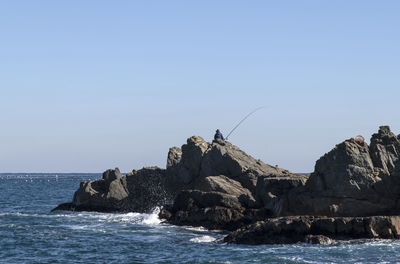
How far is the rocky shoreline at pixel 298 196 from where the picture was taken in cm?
3703

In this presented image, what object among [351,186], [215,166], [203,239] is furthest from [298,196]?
[215,166]

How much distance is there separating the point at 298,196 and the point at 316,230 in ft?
16.4

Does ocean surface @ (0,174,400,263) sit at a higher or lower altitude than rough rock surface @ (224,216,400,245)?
lower

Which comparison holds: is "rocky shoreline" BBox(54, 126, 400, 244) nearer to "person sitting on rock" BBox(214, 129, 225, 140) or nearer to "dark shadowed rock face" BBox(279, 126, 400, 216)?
"dark shadowed rock face" BBox(279, 126, 400, 216)

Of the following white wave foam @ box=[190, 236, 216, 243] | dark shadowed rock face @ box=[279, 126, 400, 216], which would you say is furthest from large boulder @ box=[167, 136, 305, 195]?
white wave foam @ box=[190, 236, 216, 243]

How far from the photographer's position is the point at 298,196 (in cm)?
4178

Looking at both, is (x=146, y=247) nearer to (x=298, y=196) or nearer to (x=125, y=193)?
(x=298, y=196)

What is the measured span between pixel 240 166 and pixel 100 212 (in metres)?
18.7

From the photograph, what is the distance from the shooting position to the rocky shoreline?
37.0m

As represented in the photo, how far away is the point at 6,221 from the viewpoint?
2195 inches

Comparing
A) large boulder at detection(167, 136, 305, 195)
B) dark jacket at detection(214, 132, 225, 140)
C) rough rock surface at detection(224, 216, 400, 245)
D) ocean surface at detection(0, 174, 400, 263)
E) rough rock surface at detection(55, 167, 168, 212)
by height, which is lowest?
ocean surface at detection(0, 174, 400, 263)

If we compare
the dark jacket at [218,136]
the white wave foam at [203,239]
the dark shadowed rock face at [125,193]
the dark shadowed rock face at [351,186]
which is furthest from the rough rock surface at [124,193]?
the dark shadowed rock face at [351,186]

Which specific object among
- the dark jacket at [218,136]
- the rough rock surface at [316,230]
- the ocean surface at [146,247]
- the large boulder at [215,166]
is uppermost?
the dark jacket at [218,136]

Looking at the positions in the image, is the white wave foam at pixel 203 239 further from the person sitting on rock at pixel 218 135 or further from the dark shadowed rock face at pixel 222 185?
the person sitting on rock at pixel 218 135
